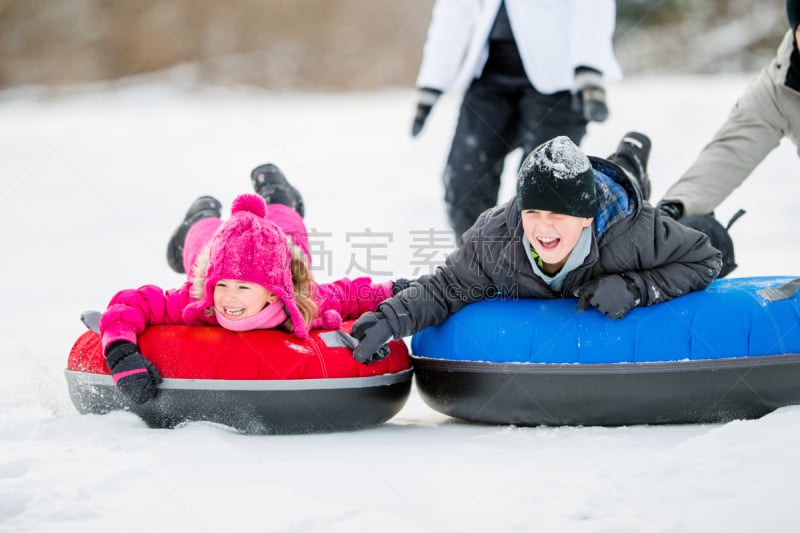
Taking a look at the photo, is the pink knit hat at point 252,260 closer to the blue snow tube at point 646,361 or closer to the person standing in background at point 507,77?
the blue snow tube at point 646,361

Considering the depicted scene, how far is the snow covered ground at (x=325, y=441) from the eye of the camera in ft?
7.17

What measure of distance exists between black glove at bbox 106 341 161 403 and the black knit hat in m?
1.34

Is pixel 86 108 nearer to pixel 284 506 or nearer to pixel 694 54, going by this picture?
pixel 694 54

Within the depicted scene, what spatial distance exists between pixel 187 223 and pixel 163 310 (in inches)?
48.0

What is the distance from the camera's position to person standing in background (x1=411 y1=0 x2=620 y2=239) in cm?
453

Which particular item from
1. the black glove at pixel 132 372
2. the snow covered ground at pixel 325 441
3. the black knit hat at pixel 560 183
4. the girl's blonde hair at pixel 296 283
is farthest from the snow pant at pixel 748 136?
the black glove at pixel 132 372

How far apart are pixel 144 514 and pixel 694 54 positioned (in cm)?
1848

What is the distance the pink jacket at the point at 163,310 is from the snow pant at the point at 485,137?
1.26 meters

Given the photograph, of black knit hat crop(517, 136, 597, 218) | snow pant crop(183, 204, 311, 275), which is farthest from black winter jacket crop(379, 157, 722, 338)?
snow pant crop(183, 204, 311, 275)

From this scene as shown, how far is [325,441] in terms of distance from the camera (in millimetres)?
2928

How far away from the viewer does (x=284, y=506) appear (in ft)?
7.44

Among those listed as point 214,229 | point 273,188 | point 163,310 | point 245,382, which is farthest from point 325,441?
point 273,188

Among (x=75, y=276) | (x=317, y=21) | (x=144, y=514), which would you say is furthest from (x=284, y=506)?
(x=317, y=21)

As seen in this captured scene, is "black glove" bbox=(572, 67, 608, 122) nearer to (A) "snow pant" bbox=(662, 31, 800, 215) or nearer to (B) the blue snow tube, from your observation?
(A) "snow pant" bbox=(662, 31, 800, 215)
